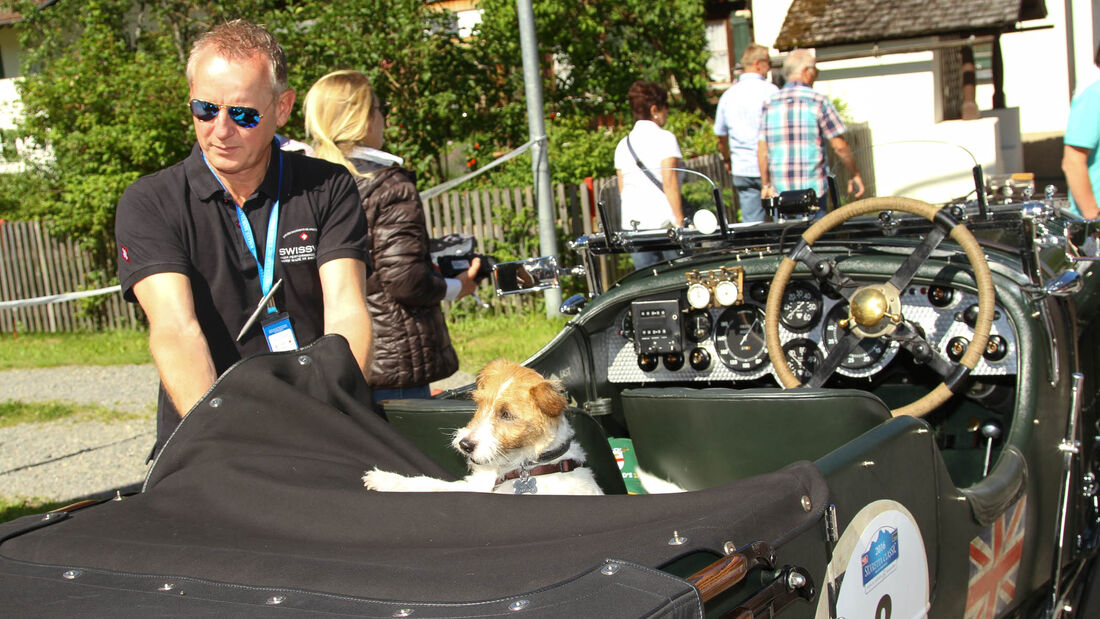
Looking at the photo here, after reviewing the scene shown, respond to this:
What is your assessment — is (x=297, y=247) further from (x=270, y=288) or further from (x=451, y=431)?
(x=451, y=431)

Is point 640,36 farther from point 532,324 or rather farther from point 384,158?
point 384,158

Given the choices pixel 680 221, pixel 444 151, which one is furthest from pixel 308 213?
pixel 444 151

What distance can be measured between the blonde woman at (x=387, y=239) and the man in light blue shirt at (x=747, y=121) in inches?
190

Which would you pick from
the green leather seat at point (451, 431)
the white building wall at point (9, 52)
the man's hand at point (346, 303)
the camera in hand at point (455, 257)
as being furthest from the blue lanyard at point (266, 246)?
the white building wall at point (9, 52)

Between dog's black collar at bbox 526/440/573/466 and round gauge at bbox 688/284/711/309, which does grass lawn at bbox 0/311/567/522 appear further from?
dog's black collar at bbox 526/440/573/466

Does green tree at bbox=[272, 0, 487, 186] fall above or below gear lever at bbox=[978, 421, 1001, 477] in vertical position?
above

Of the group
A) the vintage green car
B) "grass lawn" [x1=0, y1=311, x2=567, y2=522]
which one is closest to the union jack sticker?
the vintage green car

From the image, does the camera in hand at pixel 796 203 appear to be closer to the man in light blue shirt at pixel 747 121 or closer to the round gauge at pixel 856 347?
the round gauge at pixel 856 347

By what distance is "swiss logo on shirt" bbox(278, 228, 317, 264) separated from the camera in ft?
9.89

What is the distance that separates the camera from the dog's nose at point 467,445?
112 inches

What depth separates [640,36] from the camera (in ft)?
56.0

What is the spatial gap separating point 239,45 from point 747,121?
6.61m

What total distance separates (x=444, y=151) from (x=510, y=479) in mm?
11489

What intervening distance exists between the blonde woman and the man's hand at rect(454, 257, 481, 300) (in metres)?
0.33
